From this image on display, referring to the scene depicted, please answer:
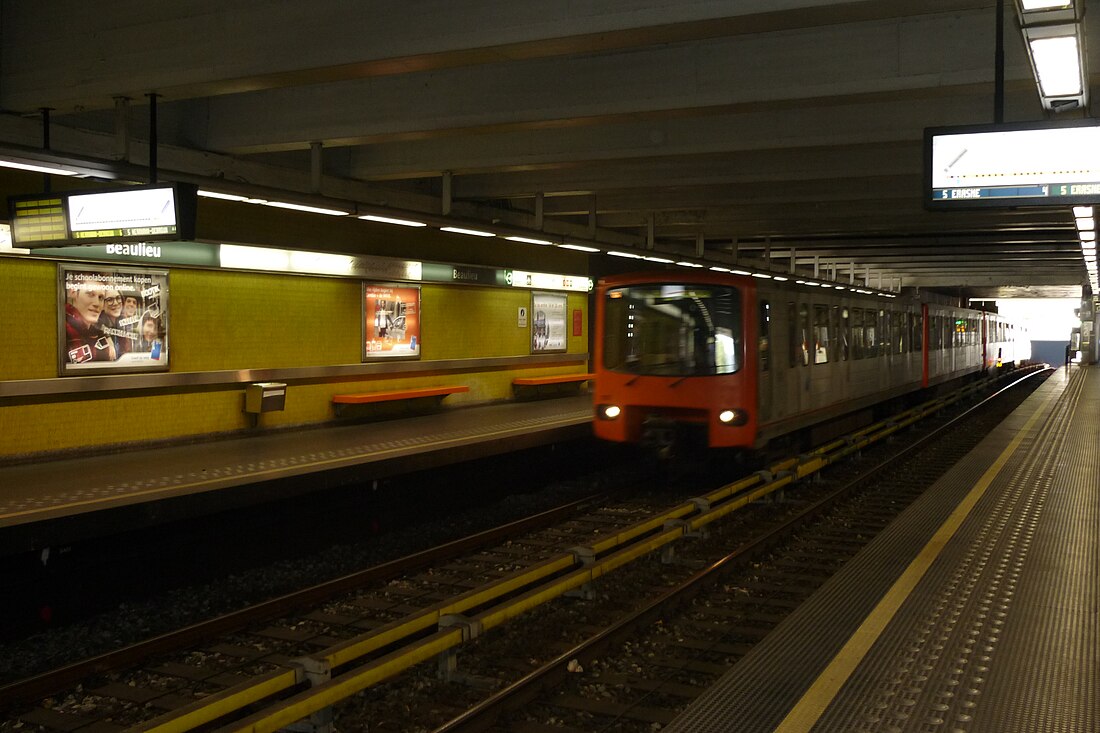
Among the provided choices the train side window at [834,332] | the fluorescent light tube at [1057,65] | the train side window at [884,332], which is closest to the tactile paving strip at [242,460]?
the train side window at [834,332]

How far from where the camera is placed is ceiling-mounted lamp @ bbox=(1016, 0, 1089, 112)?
14.1 feet

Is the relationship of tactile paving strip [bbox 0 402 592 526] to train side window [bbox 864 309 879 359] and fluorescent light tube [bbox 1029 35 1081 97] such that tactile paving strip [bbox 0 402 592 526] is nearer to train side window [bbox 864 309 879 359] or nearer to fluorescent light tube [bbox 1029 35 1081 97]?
train side window [bbox 864 309 879 359]

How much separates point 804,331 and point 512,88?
5740 mm

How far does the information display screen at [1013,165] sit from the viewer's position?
5312mm

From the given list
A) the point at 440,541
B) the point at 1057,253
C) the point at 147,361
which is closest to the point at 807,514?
the point at 440,541

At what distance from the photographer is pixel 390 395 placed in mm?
13227

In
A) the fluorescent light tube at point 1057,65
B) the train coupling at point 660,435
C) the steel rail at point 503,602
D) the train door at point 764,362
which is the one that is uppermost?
the fluorescent light tube at point 1057,65

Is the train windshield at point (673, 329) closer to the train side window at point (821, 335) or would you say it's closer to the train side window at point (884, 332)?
the train side window at point (821, 335)

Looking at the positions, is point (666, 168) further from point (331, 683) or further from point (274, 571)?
point (331, 683)

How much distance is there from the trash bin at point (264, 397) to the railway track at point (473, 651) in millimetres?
3716

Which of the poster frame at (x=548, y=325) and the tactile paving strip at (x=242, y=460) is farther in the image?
the poster frame at (x=548, y=325)

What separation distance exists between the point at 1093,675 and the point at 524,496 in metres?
8.39

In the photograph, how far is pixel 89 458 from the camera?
941 centimetres

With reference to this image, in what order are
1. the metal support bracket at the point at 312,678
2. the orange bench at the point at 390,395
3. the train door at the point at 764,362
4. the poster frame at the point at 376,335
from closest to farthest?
the metal support bracket at the point at 312,678, the train door at the point at 764,362, the orange bench at the point at 390,395, the poster frame at the point at 376,335
